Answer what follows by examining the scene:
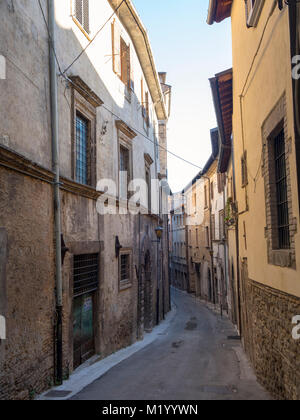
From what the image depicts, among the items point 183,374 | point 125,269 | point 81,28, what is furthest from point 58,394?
point 81,28

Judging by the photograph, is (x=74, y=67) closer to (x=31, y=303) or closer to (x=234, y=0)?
(x=234, y=0)

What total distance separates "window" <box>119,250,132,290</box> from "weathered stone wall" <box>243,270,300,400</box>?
5041 millimetres

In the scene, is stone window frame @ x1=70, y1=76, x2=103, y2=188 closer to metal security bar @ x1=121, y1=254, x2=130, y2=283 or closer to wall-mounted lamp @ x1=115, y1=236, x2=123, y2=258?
wall-mounted lamp @ x1=115, y1=236, x2=123, y2=258

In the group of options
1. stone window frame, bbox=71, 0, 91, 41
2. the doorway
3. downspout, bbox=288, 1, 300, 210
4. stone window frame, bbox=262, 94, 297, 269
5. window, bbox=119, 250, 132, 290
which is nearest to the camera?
downspout, bbox=288, 1, 300, 210

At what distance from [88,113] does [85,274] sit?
3.86 m

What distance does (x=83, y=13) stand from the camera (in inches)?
410

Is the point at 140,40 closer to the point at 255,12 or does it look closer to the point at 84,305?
the point at 255,12

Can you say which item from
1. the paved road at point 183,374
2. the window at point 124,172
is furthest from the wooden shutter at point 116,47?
the paved road at point 183,374

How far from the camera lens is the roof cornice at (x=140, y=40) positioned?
13.5 metres

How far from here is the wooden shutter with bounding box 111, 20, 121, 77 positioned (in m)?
12.8

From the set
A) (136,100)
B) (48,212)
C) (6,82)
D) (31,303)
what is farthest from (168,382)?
(136,100)

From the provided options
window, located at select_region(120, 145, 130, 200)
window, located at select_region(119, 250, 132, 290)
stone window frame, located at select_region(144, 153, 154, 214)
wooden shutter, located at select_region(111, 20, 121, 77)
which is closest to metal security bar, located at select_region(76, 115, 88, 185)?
window, located at select_region(120, 145, 130, 200)

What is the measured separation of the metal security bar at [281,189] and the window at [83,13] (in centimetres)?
597

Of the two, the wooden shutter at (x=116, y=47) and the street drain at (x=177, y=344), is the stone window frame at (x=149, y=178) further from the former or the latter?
the street drain at (x=177, y=344)
